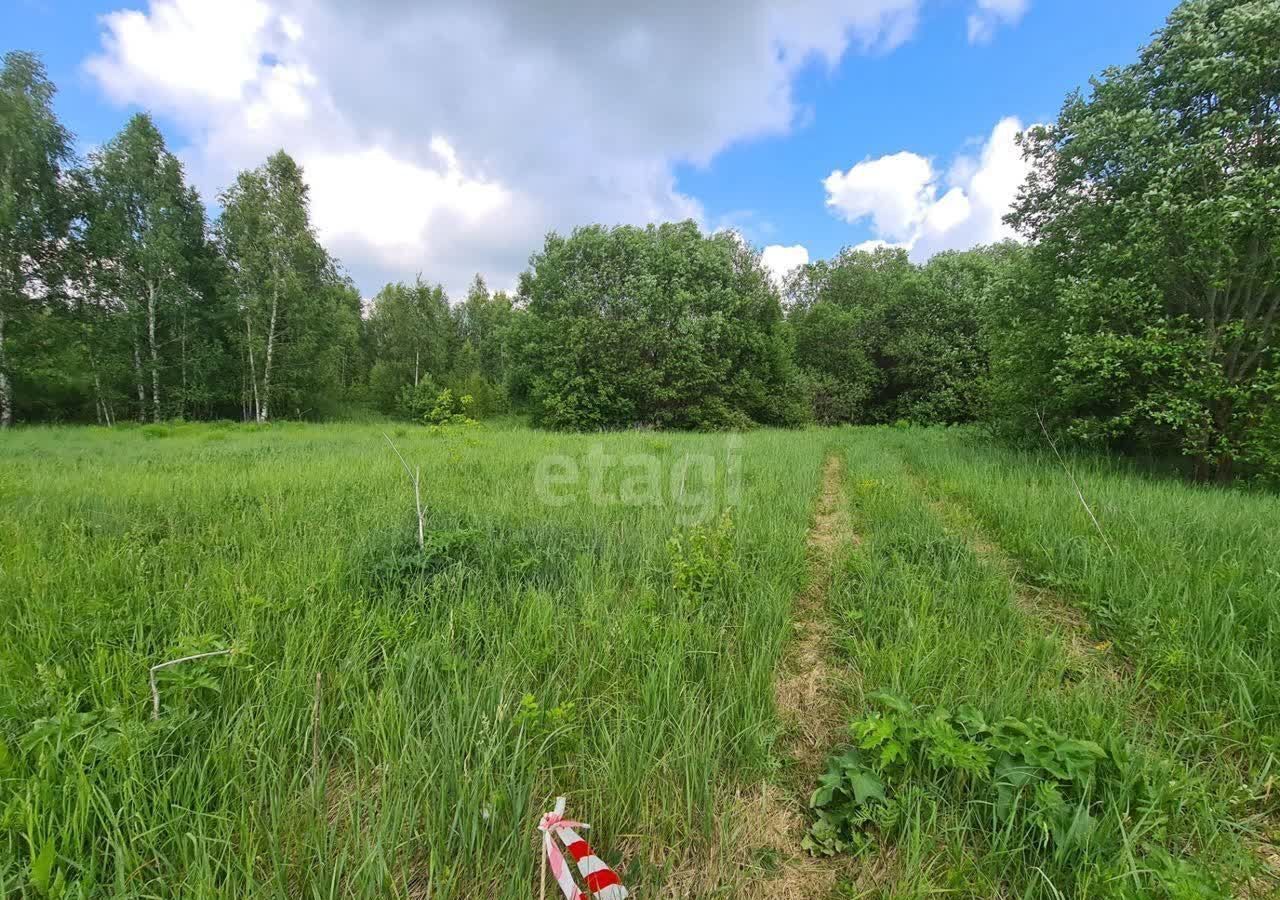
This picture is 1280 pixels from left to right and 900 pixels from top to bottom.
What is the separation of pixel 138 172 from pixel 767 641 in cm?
3491

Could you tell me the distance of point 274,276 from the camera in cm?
2425

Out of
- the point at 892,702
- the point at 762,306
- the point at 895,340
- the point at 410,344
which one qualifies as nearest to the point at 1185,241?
the point at 892,702

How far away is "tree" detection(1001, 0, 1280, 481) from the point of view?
6898 mm

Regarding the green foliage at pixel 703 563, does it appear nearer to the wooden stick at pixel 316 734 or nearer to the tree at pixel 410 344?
the wooden stick at pixel 316 734

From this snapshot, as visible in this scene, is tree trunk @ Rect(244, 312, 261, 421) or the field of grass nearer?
the field of grass

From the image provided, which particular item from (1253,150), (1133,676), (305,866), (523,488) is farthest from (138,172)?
(1253,150)

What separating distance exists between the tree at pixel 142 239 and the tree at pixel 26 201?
1252 millimetres

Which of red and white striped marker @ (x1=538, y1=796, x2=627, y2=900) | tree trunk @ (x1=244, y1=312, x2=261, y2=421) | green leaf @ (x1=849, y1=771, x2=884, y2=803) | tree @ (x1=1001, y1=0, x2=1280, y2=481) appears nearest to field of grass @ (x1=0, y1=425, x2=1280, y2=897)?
green leaf @ (x1=849, y1=771, x2=884, y2=803)

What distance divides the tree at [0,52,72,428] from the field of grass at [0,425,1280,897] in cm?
2559

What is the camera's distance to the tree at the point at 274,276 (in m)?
23.7

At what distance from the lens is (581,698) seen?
7.55 ft

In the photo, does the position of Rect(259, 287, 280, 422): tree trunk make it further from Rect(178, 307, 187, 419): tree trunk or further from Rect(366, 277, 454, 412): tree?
Rect(366, 277, 454, 412): tree

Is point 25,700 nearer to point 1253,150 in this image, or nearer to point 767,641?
point 767,641

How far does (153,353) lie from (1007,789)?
3347 centimetres
